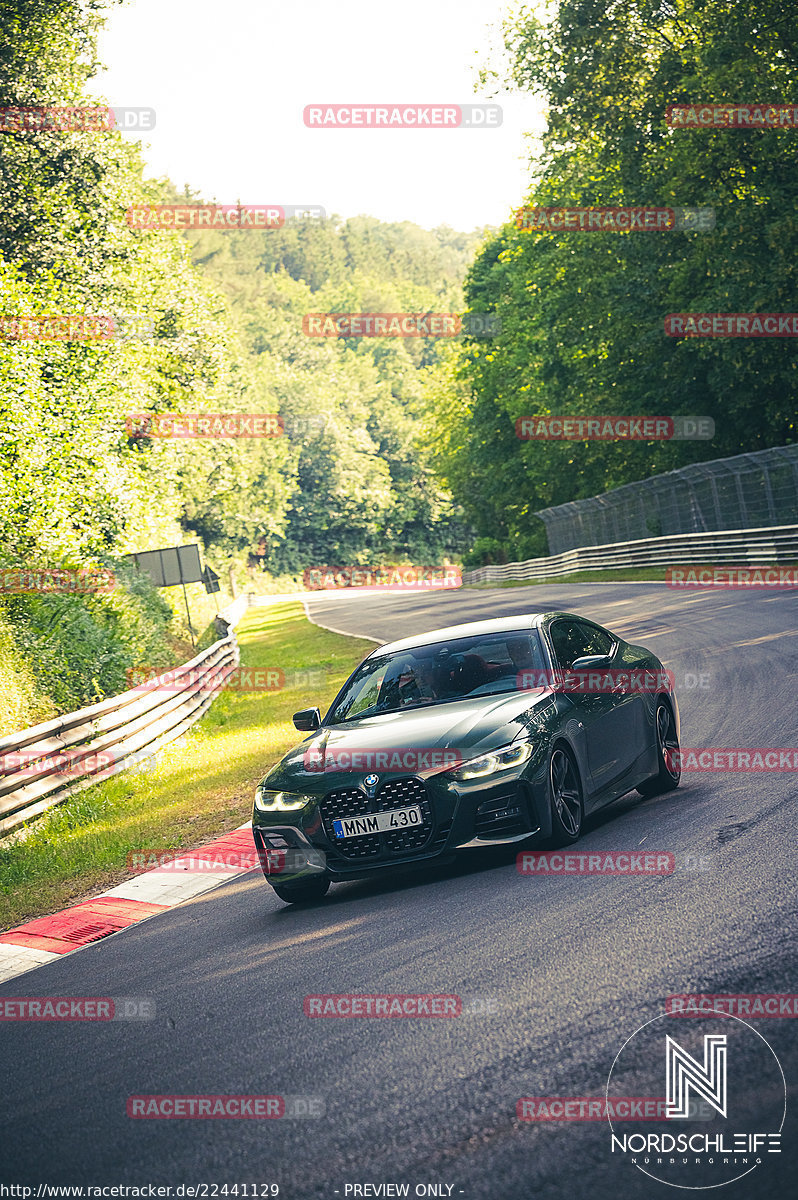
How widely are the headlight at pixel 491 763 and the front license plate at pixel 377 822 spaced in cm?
33

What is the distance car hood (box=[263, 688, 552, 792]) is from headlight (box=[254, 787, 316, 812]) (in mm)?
52

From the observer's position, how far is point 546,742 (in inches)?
288

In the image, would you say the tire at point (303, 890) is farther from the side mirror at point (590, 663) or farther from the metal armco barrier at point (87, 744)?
the metal armco barrier at point (87, 744)

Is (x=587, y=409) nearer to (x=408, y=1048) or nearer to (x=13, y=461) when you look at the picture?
(x=13, y=461)

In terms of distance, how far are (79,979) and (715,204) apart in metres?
33.9

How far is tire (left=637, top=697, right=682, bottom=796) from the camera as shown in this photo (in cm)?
916

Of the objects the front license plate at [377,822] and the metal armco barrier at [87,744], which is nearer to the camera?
the front license plate at [377,822]

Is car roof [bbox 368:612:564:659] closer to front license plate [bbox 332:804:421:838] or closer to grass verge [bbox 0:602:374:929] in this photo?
front license plate [bbox 332:804:421:838]

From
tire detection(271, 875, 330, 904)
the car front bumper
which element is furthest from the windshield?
tire detection(271, 875, 330, 904)

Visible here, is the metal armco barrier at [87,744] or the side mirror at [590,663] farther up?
the side mirror at [590,663]

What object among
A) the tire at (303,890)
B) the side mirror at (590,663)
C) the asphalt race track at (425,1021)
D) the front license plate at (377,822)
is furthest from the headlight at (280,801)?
the side mirror at (590,663)

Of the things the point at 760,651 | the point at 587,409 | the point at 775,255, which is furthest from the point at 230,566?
the point at 760,651

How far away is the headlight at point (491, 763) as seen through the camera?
7.04 m

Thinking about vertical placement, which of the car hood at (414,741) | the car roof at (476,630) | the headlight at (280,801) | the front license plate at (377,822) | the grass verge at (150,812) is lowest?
the grass verge at (150,812)
